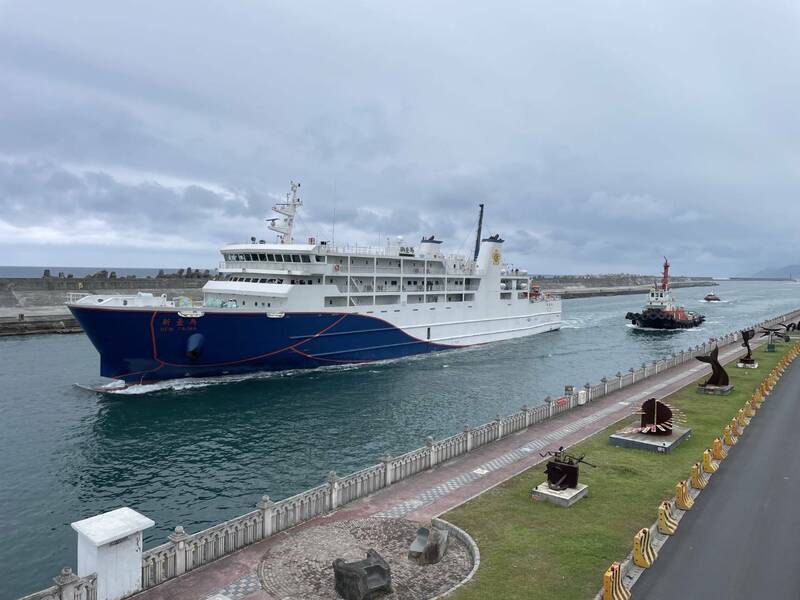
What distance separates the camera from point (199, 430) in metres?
24.9

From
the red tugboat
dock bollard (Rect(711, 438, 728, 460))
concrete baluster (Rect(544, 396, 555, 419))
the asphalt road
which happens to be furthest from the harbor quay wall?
the red tugboat

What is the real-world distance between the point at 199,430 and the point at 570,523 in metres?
18.7

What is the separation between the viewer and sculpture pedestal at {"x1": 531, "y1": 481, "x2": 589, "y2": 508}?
13.0 meters

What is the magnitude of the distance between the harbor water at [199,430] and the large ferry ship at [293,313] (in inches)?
64.7

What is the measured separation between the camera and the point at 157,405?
28812 mm

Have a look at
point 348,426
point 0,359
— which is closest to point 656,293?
point 348,426

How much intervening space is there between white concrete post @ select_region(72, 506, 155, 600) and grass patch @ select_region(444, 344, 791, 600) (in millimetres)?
5674

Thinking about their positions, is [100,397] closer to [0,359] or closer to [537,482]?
[0,359]

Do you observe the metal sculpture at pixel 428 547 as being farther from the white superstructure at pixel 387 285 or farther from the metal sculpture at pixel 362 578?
the white superstructure at pixel 387 285

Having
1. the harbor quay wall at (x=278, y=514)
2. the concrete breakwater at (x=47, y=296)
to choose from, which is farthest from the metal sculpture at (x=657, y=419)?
the concrete breakwater at (x=47, y=296)

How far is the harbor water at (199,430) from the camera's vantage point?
16391 mm

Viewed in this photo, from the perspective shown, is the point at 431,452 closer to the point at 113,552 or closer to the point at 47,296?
the point at 113,552

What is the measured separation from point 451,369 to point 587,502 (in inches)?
1099

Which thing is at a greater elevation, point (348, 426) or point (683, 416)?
point (683, 416)
